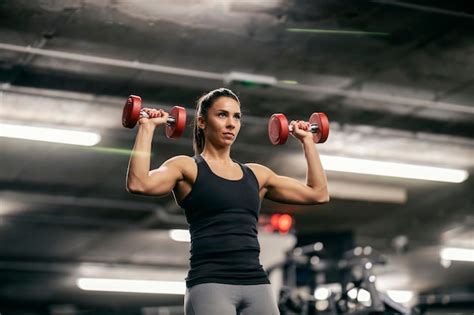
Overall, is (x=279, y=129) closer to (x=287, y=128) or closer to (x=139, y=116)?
(x=287, y=128)

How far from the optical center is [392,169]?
10.2 meters

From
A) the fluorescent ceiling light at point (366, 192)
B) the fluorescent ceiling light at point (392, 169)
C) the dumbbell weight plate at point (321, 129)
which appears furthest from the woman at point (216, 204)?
the fluorescent ceiling light at point (366, 192)

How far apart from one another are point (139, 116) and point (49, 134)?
5989 mm

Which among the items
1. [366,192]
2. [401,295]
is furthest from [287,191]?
[401,295]

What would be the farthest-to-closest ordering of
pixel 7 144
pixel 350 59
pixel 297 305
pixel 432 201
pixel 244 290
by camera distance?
pixel 432 201 < pixel 7 144 < pixel 297 305 < pixel 350 59 < pixel 244 290

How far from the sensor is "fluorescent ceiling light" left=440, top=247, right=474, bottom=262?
1498 centimetres

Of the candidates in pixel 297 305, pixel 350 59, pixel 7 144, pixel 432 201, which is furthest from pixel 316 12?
pixel 432 201

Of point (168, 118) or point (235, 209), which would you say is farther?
point (168, 118)

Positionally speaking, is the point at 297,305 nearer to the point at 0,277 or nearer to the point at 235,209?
the point at 235,209

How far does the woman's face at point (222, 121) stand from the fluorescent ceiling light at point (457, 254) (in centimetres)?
1276

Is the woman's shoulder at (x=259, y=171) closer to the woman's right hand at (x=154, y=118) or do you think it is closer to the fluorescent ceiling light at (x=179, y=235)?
the woman's right hand at (x=154, y=118)

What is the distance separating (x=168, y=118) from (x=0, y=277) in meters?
15.1

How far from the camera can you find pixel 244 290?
270cm

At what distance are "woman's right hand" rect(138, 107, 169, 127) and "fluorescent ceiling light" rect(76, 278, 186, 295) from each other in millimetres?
14700
